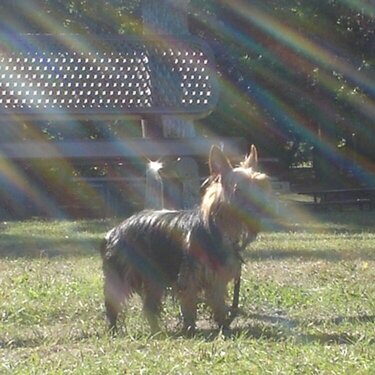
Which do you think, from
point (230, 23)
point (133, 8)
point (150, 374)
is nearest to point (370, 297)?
point (150, 374)

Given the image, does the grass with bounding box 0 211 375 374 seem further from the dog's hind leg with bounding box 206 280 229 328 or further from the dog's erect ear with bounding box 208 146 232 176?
the dog's erect ear with bounding box 208 146 232 176

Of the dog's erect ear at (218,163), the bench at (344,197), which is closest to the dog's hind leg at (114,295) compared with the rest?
the dog's erect ear at (218,163)

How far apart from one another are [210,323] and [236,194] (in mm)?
1199

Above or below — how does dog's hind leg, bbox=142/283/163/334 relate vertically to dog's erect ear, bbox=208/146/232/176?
below

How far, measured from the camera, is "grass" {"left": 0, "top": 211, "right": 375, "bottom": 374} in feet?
21.4

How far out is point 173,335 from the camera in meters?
7.96

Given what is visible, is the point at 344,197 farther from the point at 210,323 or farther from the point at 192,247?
the point at 192,247

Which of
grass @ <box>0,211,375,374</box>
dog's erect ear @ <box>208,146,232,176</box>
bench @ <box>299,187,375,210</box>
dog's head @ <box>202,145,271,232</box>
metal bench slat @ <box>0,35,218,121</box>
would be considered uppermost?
metal bench slat @ <box>0,35,218,121</box>

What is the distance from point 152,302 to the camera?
27.4 feet

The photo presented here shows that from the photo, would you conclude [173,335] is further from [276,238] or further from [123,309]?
[276,238]

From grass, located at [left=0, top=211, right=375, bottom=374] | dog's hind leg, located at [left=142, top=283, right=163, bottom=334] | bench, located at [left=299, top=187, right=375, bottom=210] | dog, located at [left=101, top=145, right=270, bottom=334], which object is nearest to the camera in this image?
grass, located at [left=0, top=211, right=375, bottom=374]

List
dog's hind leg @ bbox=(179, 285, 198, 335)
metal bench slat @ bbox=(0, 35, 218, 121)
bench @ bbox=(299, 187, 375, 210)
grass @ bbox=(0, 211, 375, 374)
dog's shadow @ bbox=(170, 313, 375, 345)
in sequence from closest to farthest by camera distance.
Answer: grass @ bbox=(0, 211, 375, 374) < dog's shadow @ bbox=(170, 313, 375, 345) < dog's hind leg @ bbox=(179, 285, 198, 335) < metal bench slat @ bbox=(0, 35, 218, 121) < bench @ bbox=(299, 187, 375, 210)

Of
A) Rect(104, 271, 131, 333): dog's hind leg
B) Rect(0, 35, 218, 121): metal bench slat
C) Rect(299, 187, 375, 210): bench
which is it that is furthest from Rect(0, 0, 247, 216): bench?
Rect(299, 187, 375, 210): bench

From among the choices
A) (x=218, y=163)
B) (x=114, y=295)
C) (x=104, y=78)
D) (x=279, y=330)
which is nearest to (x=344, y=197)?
(x=104, y=78)
